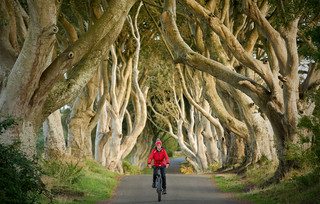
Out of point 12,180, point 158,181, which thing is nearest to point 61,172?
point 158,181

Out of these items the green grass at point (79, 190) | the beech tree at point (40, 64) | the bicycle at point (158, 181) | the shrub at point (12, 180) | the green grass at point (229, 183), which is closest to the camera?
the shrub at point (12, 180)

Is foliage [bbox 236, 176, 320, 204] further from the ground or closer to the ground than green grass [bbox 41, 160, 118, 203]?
closer to the ground

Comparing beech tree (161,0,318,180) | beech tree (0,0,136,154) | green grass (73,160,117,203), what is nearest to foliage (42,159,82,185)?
green grass (73,160,117,203)

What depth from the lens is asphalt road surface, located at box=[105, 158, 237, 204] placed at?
35.5 feet

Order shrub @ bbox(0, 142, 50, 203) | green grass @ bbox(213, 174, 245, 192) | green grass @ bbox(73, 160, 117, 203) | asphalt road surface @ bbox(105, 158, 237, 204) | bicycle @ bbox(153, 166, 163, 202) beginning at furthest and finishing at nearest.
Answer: green grass @ bbox(213, 174, 245, 192) < green grass @ bbox(73, 160, 117, 203) < asphalt road surface @ bbox(105, 158, 237, 204) < bicycle @ bbox(153, 166, 163, 202) < shrub @ bbox(0, 142, 50, 203)

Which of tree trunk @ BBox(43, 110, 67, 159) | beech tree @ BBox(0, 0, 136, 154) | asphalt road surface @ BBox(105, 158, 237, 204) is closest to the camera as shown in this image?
beech tree @ BBox(0, 0, 136, 154)

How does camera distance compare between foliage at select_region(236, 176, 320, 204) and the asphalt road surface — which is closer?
foliage at select_region(236, 176, 320, 204)

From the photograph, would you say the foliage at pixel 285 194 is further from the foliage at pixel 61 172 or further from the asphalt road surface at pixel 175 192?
the foliage at pixel 61 172

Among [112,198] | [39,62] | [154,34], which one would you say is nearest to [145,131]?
[154,34]

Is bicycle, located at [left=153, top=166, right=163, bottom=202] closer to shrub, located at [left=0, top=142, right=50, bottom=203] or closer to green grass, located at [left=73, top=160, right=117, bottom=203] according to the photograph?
green grass, located at [left=73, top=160, right=117, bottom=203]

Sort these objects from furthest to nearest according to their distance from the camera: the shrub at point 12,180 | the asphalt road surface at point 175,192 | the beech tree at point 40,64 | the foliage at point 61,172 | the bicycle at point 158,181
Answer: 1. the foliage at point 61,172
2. the asphalt road surface at point 175,192
3. the bicycle at point 158,181
4. the beech tree at point 40,64
5. the shrub at point 12,180

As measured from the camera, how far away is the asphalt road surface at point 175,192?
35.5ft

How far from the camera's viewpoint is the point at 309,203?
8211 mm

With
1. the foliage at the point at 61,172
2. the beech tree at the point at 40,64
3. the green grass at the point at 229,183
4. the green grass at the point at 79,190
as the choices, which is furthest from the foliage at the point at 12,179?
the green grass at the point at 229,183
